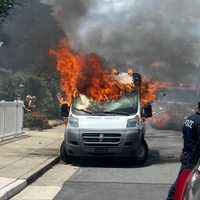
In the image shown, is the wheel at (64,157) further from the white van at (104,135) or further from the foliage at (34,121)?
the foliage at (34,121)

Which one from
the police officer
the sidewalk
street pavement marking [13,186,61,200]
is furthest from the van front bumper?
the police officer

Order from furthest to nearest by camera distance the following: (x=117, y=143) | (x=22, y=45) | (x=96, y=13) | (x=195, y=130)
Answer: (x=22, y=45)
(x=96, y=13)
(x=117, y=143)
(x=195, y=130)

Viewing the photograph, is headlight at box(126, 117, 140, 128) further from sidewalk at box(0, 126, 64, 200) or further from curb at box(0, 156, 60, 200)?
curb at box(0, 156, 60, 200)

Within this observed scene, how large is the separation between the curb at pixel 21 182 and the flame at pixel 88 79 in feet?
8.73

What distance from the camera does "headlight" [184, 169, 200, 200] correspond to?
4.50 meters

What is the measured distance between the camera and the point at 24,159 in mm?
13938

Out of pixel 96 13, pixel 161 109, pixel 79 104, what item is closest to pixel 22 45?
pixel 96 13

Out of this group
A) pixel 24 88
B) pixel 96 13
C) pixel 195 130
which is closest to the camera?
pixel 195 130

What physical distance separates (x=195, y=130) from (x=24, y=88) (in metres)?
26.7

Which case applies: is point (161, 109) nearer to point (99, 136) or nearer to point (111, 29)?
point (111, 29)

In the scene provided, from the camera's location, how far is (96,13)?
18.2 meters

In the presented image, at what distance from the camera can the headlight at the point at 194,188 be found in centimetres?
450

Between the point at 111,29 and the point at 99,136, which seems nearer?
the point at 99,136

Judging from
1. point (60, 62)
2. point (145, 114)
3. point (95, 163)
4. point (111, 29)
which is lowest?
point (95, 163)
